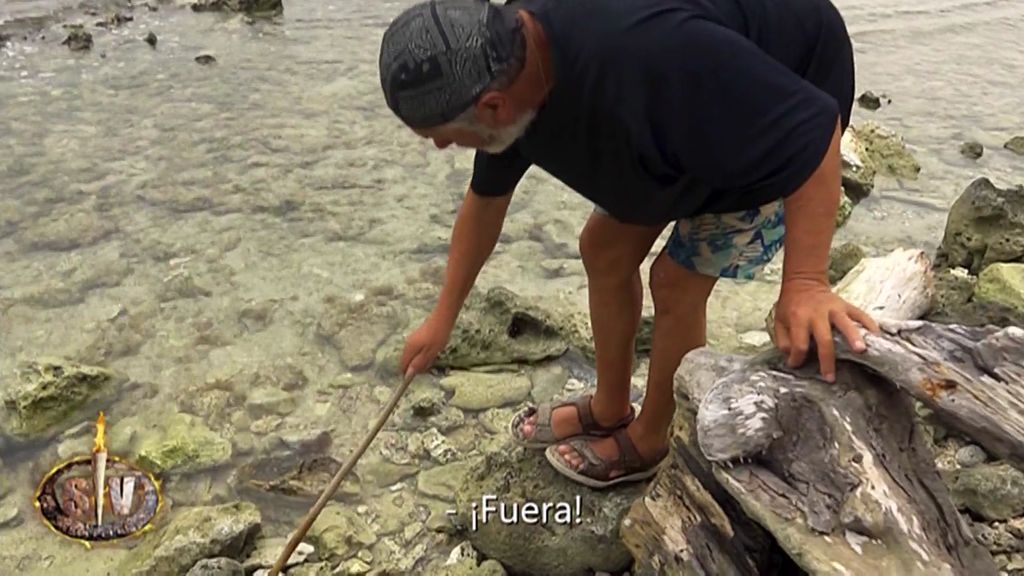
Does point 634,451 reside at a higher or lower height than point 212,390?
higher

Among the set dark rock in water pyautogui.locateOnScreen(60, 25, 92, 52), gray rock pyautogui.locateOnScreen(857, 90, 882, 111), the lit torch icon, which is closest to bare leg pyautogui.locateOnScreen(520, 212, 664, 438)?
the lit torch icon

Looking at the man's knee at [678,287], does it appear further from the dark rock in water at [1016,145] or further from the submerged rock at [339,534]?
the dark rock in water at [1016,145]

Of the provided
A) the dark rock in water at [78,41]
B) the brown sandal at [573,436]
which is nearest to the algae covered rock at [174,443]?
the brown sandal at [573,436]

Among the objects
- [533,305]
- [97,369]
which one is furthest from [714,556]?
[97,369]

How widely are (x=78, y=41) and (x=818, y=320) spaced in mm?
7634

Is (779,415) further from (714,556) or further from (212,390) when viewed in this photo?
(212,390)

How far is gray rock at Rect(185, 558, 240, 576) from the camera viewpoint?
2.92 m

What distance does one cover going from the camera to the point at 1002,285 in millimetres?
Result: 4191

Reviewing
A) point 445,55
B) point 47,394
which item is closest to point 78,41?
point 47,394

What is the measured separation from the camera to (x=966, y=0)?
35.7 feet

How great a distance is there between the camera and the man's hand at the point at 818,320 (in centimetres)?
208

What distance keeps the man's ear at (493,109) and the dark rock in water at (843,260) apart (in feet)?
9.90

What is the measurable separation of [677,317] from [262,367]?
2188mm

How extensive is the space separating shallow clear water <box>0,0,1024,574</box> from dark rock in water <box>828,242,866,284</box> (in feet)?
1.06
